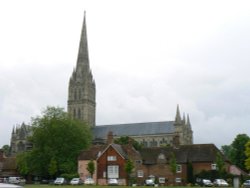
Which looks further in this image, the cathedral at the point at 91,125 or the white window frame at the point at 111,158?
the cathedral at the point at 91,125

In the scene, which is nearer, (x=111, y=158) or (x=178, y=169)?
(x=178, y=169)

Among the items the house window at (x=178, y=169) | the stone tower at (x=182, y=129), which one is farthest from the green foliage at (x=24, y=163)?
the stone tower at (x=182, y=129)

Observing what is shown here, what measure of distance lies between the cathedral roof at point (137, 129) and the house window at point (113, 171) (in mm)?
84564

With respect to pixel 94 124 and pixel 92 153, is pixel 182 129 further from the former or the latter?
pixel 92 153

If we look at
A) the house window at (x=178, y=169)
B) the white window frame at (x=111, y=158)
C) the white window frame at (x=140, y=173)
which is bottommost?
the white window frame at (x=140, y=173)

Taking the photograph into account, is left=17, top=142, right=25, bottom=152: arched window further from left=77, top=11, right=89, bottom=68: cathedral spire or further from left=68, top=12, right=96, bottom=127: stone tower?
left=77, top=11, right=89, bottom=68: cathedral spire

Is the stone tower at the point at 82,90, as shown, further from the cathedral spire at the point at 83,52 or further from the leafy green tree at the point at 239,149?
the leafy green tree at the point at 239,149

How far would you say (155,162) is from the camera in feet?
227

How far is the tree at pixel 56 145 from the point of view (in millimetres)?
80250

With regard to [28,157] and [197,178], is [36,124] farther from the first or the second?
[197,178]

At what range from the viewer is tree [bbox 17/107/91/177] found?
263 ft

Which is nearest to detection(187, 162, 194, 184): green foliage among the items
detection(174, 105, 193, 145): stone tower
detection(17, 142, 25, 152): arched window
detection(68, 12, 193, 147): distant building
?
detection(174, 105, 193, 145): stone tower

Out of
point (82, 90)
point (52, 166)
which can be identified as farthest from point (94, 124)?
point (52, 166)

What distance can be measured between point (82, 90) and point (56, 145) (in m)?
85.3
